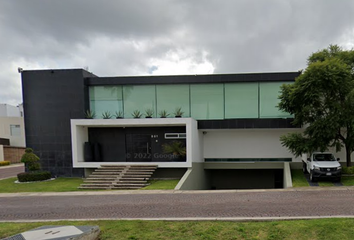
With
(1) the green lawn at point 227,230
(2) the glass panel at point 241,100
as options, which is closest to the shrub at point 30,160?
(1) the green lawn at point 227,230

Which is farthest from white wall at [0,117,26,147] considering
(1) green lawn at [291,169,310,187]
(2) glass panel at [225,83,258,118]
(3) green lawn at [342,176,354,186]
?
(3) green lawn at [342,176,354,186]

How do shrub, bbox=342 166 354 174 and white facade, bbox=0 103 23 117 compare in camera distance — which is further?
white facade, bbox=0 103 23 117

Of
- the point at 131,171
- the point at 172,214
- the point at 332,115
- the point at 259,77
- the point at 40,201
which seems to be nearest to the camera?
the point at 172,214

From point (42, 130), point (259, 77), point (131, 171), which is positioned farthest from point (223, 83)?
point (42, 130)

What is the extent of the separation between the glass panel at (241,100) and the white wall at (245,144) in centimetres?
147

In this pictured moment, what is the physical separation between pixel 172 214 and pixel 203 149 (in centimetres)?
998

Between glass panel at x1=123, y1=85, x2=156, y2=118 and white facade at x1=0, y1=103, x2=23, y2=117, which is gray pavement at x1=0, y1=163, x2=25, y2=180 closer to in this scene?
glass panel at x1=123, y1=85, x2=156, y2=118

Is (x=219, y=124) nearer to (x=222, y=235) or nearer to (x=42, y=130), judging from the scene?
(x=222, y=235)

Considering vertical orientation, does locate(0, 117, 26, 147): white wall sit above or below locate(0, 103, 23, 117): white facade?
below

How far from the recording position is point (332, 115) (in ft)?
37.7

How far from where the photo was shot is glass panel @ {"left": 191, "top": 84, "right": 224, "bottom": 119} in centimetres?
1537

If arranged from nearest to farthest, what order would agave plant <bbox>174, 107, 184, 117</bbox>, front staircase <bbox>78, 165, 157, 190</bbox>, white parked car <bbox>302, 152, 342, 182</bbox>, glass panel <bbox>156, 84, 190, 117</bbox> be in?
1. white parked car <bbox>302, 152, 342, 182</bbox>
2. front staircase <bbox>78, 165, 157, 190</bbox>
3. agave plant <bbox>174, 107, 184, 117</bbox>
4. glass panel <bbox>156, 84, 190, 117</bbox>

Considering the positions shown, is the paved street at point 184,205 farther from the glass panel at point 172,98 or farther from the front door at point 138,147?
the glass panel at point 172,98

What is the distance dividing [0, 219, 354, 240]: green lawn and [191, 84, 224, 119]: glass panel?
10.3 meters
